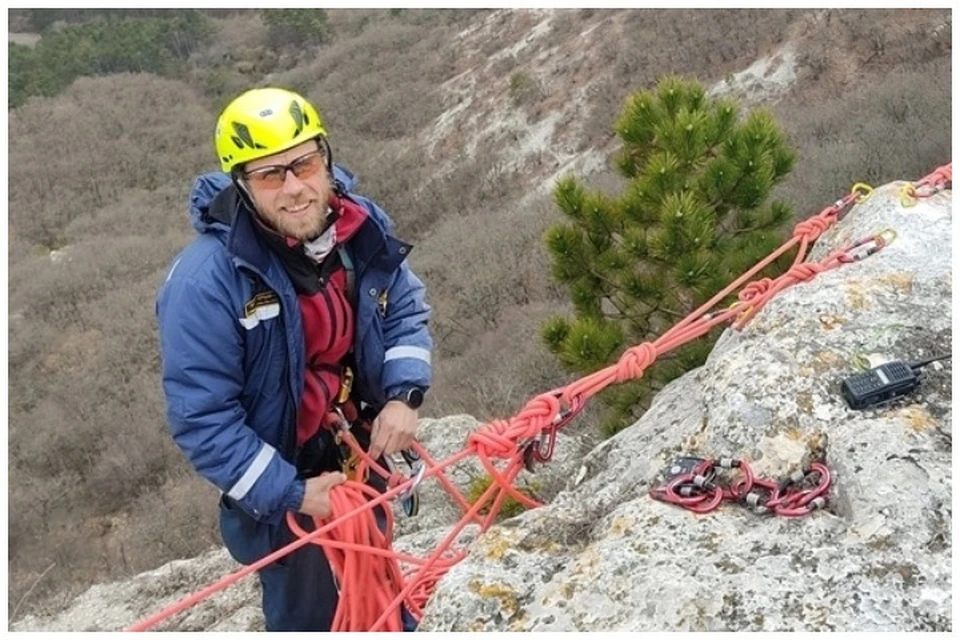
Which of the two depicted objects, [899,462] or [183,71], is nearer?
[899,462]

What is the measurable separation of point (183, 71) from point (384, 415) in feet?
136

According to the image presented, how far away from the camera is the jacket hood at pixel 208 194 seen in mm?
2256

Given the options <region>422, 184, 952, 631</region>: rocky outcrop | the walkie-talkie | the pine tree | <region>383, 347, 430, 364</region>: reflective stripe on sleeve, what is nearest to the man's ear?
<region>383, 347, 430, 364</region>: reflective stripe on sleeve

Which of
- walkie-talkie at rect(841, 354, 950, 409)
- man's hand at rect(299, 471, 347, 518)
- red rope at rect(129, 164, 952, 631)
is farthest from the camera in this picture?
man's hand at rect(299, 471, 347, 518)

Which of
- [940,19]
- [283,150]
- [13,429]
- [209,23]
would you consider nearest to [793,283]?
[283,150]

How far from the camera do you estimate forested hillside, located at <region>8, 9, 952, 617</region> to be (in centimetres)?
1211

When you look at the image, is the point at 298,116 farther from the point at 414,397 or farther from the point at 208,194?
the point at 414,397

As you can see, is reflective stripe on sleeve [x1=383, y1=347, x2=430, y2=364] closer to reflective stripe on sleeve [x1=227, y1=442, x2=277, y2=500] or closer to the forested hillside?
reflective stripe on sleeve [x1=227, y1=442, x2=277, y2=500]

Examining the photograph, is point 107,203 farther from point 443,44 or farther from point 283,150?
point 283,150

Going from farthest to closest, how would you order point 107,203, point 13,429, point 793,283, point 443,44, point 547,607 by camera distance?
point 443,44 → point 107,203 → point 13,429 → point 793,283 → point 547,607

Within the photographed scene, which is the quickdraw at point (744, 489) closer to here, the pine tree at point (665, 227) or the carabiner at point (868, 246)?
the carabiner at point (868, 246)

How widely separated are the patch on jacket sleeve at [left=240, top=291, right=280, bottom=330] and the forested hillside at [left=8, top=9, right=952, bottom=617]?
4.26 m

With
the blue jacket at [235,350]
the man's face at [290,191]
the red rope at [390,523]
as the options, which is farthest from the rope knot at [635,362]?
the man's face at [290,191]

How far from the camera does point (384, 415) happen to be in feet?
8.34
